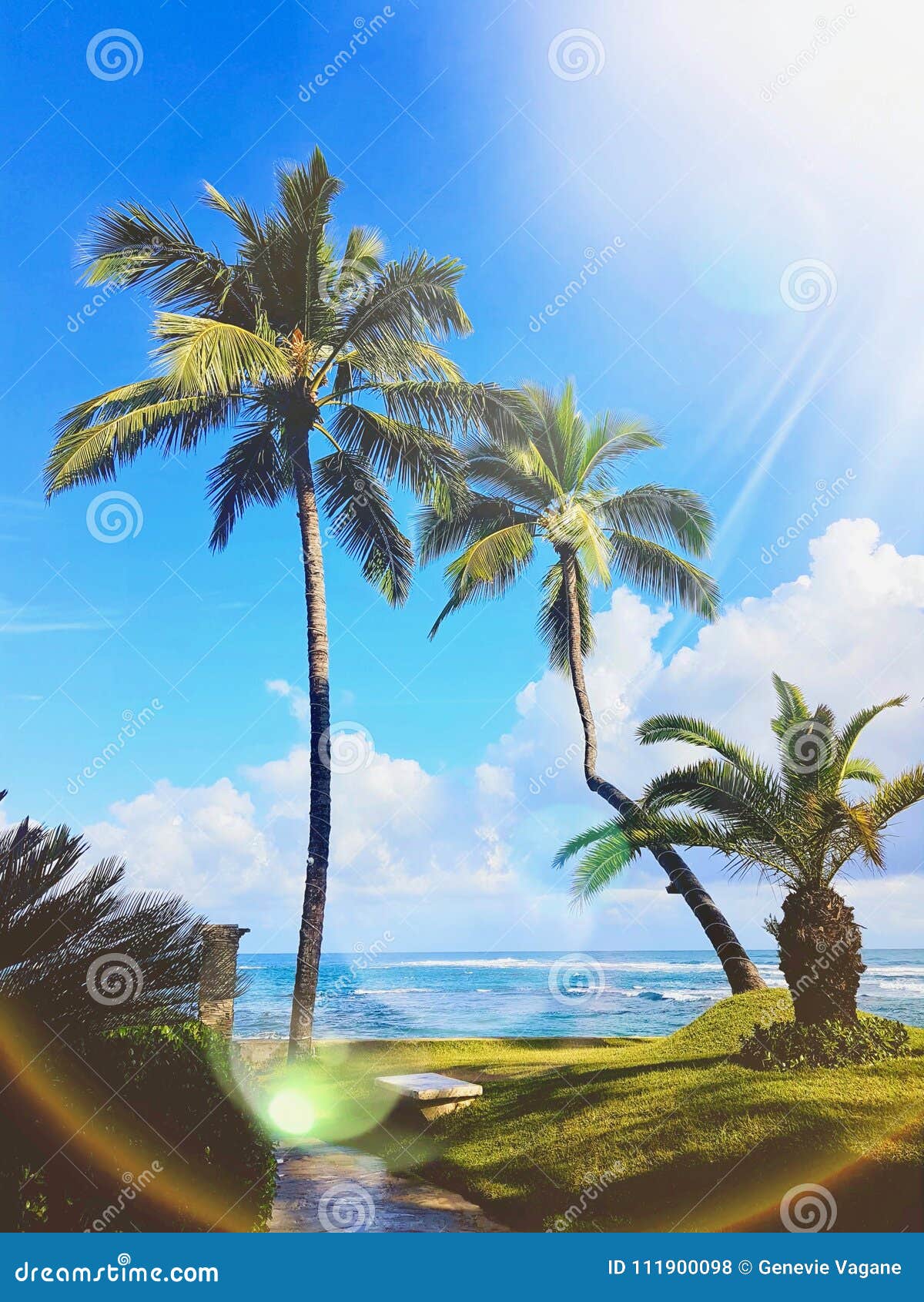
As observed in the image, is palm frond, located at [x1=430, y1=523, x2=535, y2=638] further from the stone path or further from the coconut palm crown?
the stone path

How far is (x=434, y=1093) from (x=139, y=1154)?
6492 mm

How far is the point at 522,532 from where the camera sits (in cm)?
1808

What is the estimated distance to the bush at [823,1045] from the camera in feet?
30.3

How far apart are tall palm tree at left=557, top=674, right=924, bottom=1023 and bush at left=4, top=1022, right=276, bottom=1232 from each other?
6.97m

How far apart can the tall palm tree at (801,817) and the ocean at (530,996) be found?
566cm

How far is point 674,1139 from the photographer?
7.65 m

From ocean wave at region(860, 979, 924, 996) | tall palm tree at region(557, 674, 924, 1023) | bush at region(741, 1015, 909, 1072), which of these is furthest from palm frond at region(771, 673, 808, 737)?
ocean wave at region(860, 979, 924, 996)

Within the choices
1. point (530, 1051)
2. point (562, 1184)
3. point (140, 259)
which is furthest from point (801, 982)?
point (140, 259)

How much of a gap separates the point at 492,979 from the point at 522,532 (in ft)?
183

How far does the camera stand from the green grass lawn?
256 inches

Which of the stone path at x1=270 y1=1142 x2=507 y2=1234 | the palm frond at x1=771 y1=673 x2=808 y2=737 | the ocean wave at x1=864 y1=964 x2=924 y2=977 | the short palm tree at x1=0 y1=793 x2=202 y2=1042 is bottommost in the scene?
the stone path at x1=270 y1=1142 x2=507 y2=1234

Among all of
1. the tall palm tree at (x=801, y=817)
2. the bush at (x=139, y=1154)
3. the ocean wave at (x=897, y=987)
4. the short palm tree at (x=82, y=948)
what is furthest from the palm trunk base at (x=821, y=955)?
the ocean wave at (x=897, y=987)

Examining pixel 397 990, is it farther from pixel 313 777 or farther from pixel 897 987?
pixel 313 777

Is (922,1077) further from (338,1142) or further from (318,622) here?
(318,622)
